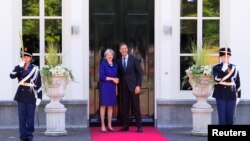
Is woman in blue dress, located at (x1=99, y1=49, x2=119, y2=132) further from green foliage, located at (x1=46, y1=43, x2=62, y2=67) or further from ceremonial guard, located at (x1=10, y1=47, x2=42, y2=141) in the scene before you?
ceremonial guard, located at (x1=10, y1=47, x2=42, y2=141)

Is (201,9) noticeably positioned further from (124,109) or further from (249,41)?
(124,109)

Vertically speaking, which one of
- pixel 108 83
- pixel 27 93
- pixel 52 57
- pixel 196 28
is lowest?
pixel 27 93

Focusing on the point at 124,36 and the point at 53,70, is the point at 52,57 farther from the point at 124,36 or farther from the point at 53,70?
the point at 124,36

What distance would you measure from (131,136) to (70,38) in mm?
2833

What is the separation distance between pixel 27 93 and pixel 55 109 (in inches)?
50.4

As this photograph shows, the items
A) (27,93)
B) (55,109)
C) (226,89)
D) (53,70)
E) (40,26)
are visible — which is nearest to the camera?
(27,93)

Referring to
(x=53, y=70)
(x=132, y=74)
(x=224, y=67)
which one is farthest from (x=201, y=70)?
(x=53, y=70)

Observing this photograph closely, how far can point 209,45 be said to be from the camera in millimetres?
14383

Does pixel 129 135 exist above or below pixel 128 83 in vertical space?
below

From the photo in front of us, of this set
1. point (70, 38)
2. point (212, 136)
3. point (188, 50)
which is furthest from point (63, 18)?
point (212, 136)

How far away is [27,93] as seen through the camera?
11.7 meters

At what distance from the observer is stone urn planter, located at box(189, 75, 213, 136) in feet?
42.4

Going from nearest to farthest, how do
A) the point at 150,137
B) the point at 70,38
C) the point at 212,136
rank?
the point at 212,136 < the point at 150,137 < the point at 70,38

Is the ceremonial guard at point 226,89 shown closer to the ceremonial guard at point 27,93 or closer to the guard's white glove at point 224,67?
the guard's white glove at point 224,67
